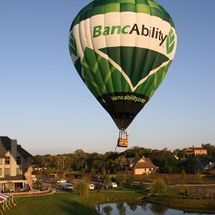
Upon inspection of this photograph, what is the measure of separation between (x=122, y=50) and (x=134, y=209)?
88.3 ft

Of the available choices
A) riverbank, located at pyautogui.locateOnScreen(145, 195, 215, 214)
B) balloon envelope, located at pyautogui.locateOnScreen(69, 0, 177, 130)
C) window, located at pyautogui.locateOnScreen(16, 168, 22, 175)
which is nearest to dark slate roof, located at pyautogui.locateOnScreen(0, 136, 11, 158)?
window, located at pyautogui.locateOnScreen(16, 168, 22, 175)

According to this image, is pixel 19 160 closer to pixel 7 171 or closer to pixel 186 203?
pixel 7 171

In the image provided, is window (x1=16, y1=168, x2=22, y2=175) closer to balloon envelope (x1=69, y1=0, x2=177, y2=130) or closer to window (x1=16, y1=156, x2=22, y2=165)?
window (x1=16, y1=156, x2=22, y2=165)

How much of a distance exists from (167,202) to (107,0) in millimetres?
31539

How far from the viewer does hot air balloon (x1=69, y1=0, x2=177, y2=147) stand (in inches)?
Answer: 1145

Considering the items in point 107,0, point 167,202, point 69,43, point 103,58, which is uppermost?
point 107,0

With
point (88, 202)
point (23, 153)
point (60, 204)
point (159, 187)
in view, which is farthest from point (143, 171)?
point (60, 204)

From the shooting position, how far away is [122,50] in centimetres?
2920

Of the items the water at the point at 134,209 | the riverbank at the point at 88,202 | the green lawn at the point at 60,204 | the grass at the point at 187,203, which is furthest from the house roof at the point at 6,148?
the grass at the point at 187,203

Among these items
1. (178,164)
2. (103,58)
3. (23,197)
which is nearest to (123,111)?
(103,58)

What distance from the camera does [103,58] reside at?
29422mm

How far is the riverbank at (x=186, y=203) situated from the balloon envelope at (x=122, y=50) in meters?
24.3

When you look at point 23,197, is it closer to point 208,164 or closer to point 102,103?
point 102,103

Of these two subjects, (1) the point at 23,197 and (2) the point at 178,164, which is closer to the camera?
(1) the point at 23,197
